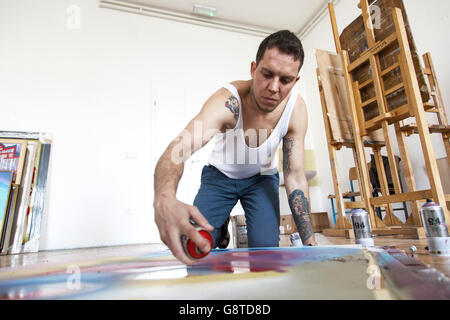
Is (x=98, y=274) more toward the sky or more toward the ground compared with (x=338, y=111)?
more toward the ground

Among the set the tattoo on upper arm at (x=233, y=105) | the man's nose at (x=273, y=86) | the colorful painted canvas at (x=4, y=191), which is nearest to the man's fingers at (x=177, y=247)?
the tattoo on upper arm at (x=233, y=105)

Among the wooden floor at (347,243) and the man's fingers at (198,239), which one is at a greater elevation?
the man's fingers at (198,239)

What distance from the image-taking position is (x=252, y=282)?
1.88ft

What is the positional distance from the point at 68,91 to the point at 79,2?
1414mm

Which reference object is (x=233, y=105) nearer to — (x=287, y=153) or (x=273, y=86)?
(x=273, y=86)

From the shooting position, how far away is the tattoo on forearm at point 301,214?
1343mm

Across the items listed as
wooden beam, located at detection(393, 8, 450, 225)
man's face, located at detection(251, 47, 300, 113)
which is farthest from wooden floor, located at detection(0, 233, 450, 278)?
man's face, located at detection(251, 47, 300, 113)

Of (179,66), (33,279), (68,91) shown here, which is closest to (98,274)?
(33,279)

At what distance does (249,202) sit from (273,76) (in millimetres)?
712

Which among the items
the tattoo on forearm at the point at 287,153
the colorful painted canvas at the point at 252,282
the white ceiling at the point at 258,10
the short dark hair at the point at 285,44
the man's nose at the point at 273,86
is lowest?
the colorful painted canvas at the point at 252,282

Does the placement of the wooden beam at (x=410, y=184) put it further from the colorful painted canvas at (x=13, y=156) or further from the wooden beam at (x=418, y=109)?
the colorful painted canvas at (x=13, y=156)

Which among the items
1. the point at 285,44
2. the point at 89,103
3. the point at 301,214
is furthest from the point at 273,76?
the point at 89,103

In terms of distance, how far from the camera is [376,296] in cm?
45
